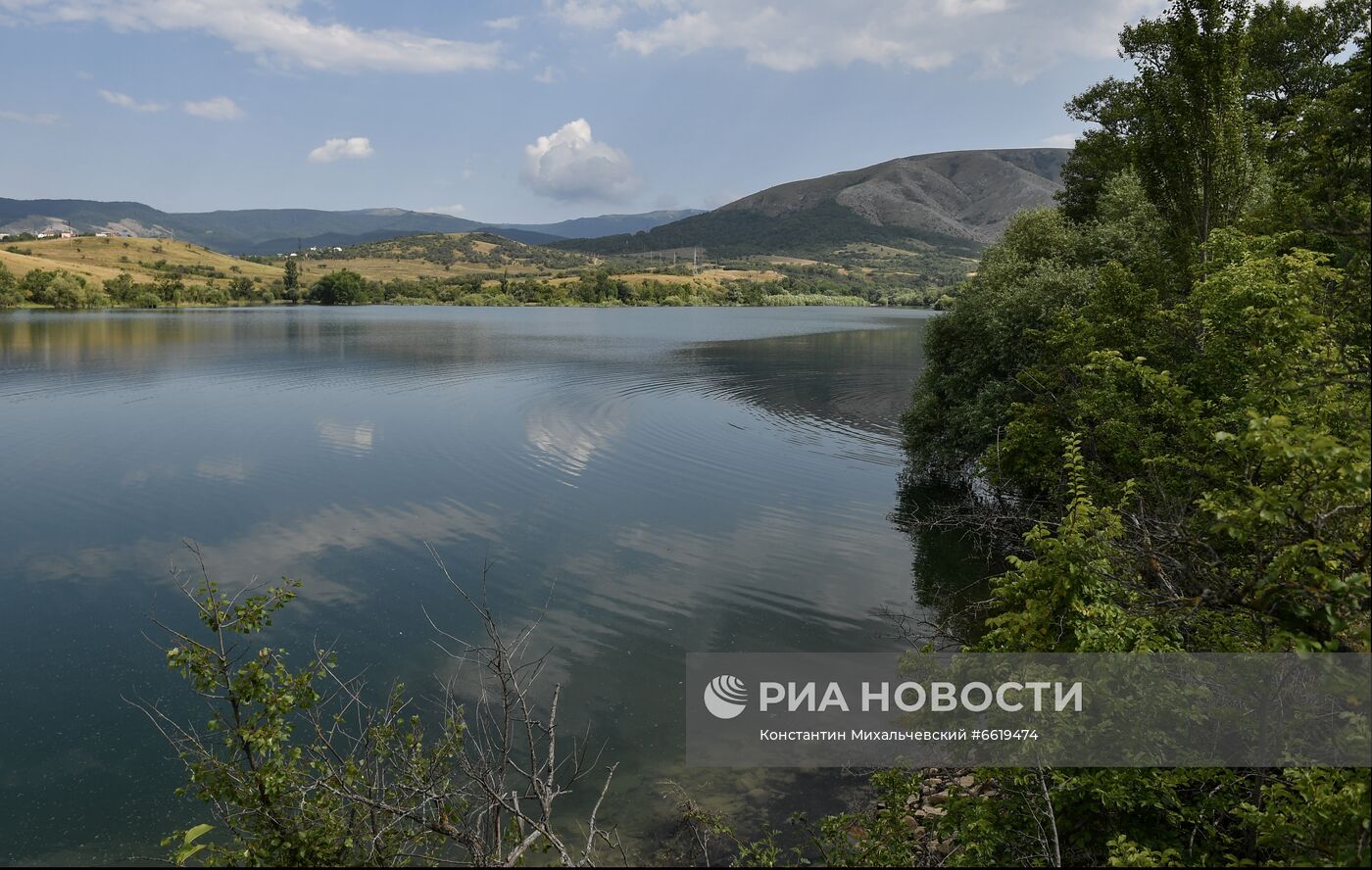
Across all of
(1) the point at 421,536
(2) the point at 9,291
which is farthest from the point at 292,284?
(1) the point at 421,536

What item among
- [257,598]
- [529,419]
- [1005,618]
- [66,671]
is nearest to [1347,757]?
[1005,618]

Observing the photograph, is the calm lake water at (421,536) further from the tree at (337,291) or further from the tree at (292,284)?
the tree at (292,284)

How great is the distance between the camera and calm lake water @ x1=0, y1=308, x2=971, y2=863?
470 inches

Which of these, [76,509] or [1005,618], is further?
[76,509]

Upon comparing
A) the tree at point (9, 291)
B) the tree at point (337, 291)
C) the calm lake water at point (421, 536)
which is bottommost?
the calm lake water at point (421, 536)

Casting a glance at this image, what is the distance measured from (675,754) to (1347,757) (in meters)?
8.24

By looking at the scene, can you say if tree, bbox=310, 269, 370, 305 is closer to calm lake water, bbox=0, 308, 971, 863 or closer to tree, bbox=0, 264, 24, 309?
tree, bbox=0, 264, 24, 309

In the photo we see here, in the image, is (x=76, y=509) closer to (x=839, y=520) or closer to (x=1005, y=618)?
(x=839, y=520)

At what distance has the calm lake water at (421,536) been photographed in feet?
39.2

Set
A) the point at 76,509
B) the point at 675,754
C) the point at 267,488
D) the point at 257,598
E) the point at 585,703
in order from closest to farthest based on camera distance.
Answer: the point at 257,598 → the point at 675,754 → the point at 585,703 → the point at 76,509 → the point at 267,488

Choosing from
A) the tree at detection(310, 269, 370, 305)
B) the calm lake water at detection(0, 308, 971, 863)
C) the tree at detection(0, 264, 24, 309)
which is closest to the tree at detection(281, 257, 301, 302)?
the tree at detection(310, 269, 370, 305)

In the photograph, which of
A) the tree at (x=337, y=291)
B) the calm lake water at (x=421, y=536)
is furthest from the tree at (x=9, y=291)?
the calm lake water at (x=421, y=536)

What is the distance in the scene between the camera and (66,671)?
1395 centimetres

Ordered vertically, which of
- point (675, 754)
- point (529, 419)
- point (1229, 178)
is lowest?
point (675, 754)
